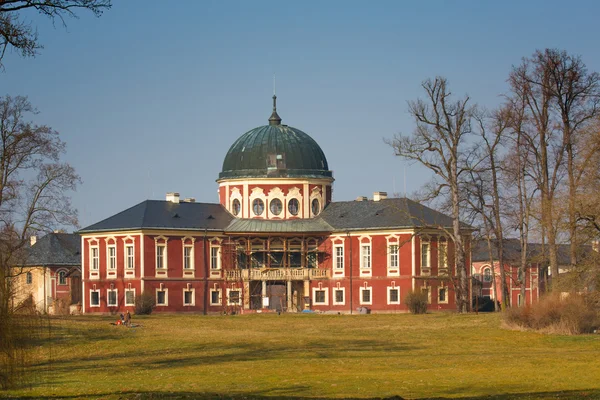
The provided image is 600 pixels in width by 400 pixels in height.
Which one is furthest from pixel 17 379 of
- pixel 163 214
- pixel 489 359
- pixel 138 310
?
pixel 163 214

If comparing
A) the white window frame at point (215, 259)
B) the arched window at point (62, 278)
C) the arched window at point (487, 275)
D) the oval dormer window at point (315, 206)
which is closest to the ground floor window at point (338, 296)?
the oval dormer window at point (315, 206)

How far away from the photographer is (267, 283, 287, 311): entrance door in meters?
84.5

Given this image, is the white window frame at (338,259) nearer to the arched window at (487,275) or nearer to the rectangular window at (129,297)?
the rectangular window at (129,297)

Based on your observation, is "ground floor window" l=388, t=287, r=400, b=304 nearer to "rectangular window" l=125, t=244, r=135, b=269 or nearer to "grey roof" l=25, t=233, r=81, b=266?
"rectangular window" l=125, t=244, r=135, b=269

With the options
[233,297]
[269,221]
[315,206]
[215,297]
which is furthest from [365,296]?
[215,297]

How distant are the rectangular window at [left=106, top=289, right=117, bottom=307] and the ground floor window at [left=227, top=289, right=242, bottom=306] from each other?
8330mm

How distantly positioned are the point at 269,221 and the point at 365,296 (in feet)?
31.7

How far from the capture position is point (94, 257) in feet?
275

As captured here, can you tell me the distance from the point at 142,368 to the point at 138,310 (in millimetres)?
40106

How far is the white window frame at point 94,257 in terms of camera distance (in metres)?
83.6

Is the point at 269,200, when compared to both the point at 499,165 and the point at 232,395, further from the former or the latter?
the point at 232,395

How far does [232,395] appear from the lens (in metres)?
27.2

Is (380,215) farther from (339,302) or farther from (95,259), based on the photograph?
(95,259)

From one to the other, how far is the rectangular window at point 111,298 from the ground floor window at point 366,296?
57.3 ft
